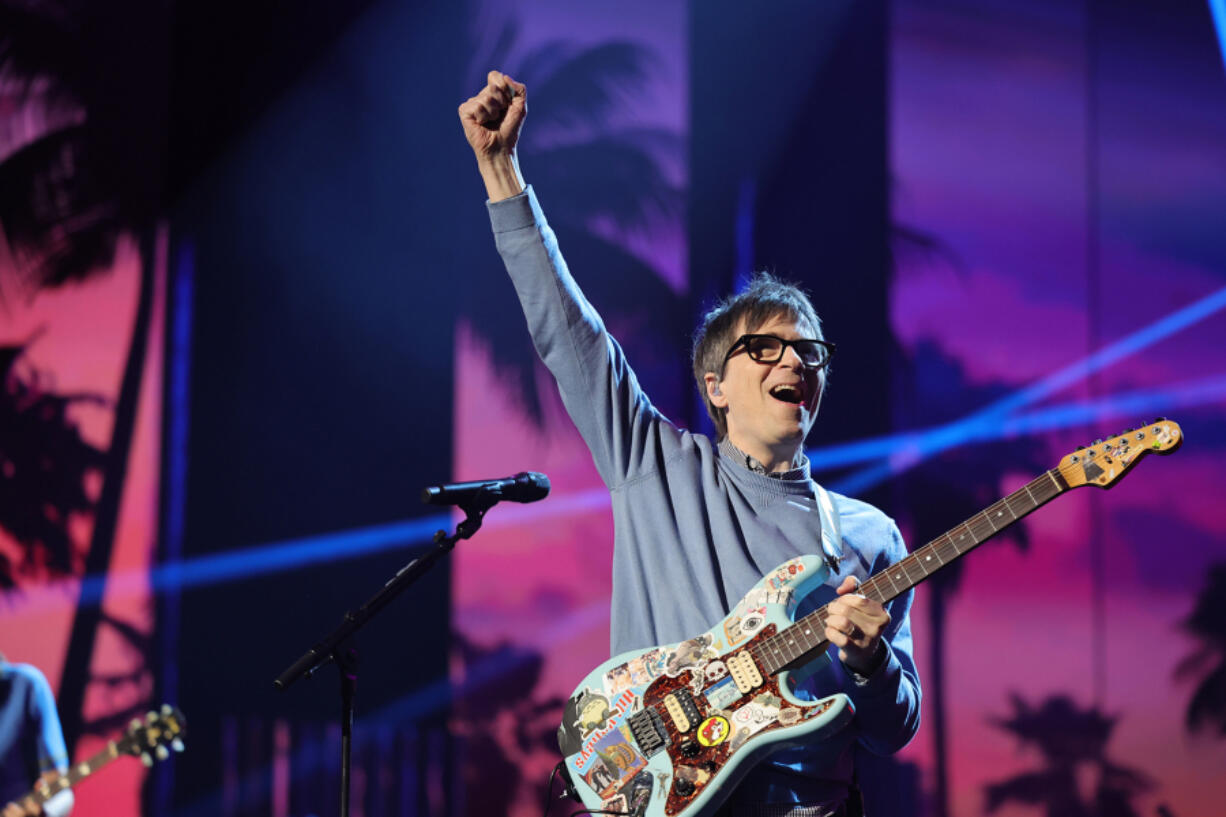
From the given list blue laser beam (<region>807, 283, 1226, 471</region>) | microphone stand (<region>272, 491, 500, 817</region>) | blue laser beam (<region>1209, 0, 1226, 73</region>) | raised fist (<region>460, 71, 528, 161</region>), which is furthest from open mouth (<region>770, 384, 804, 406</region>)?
blue laser beam (<region>1209, 0, 1226, 73</region>)

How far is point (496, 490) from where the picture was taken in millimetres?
2492

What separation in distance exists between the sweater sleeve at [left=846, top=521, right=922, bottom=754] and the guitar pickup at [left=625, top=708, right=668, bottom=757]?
38 cm

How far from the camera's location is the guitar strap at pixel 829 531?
7.47 feet

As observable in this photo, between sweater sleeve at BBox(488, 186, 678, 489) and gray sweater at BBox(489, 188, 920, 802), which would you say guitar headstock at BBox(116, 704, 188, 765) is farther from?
sweater sleeve at BBox(488, 186, 678, 489)

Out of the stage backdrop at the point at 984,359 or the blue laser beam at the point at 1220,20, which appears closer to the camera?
the stage backdrop at the point at 984,359

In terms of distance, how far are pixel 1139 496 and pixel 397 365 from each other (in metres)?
2.96

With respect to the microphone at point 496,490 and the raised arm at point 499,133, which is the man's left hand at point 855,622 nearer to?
the microphone at point 496,490

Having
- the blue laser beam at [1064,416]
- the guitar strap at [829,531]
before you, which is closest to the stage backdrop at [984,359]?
the blue laser beam at [1064,416]

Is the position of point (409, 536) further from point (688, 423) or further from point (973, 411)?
point (973, 411)

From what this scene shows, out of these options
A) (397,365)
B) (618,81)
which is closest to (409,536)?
(397,365)

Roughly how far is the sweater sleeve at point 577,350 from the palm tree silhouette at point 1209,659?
2.49 metres

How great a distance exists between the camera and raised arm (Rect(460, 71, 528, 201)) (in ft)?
7.70

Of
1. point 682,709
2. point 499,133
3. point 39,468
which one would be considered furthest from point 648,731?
point 39,468

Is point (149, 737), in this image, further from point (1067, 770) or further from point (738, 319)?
point (1067, 770)
